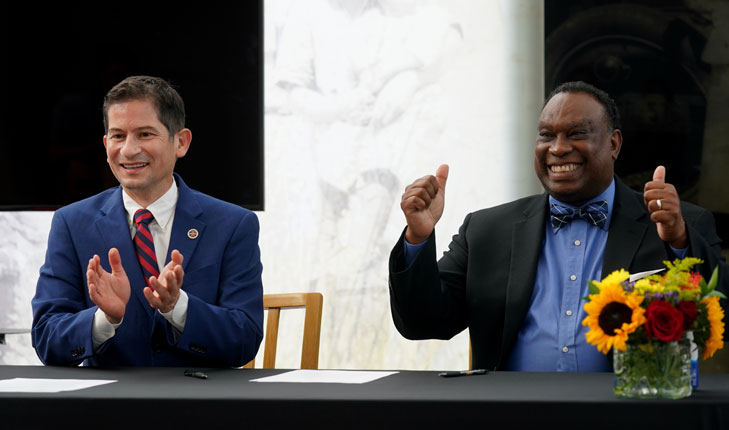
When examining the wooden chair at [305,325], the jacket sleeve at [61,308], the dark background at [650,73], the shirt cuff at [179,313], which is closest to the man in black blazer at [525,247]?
the wooden chair at [305,325]

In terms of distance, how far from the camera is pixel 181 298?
7.18ft

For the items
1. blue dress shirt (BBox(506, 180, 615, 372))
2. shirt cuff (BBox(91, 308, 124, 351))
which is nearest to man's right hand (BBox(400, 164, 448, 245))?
blue dress shirt (BBox(506, 180, 615, 372))

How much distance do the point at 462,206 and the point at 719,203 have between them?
1.07 meters

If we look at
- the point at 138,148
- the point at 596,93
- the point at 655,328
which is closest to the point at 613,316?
the point at 655,328

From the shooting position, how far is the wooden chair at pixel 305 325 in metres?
2.63

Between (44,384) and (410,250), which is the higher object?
(410,250)

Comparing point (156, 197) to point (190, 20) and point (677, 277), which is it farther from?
point (190, 20)

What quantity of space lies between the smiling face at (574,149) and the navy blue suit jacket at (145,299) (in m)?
0.81

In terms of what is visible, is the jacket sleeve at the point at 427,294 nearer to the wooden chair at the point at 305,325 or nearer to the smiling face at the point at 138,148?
the wooden chair at the point at 305,325

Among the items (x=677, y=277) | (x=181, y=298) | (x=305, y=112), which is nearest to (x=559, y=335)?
(x=677, y=277)

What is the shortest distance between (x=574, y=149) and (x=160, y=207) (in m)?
1.10

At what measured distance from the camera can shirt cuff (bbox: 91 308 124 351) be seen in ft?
7.18

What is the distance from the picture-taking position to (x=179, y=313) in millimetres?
2197

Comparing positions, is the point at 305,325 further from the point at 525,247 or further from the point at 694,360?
the point at 694,360
